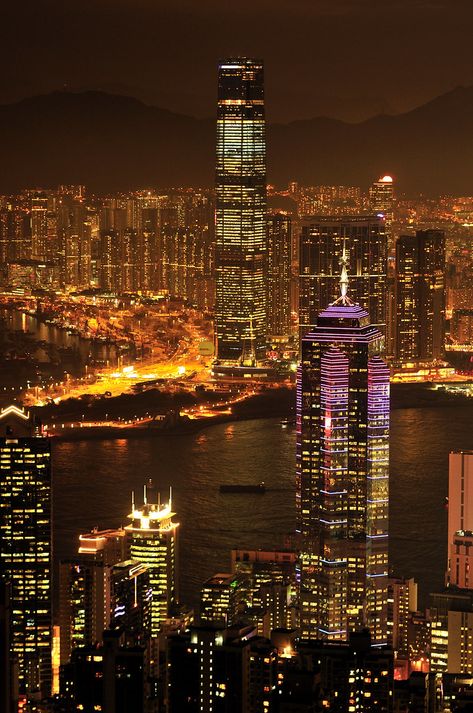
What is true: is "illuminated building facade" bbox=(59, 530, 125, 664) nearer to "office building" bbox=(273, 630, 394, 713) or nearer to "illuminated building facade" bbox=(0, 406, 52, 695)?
"illuminated building facade" bbox=(0, 406, 52, 695)

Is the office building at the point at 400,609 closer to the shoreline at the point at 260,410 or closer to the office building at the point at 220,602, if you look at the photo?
the office building at the point at 220,602

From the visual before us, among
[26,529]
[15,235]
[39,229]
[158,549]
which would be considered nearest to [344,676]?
[26,529]

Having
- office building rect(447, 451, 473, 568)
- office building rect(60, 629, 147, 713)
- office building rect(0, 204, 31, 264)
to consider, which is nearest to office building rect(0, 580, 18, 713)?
office building rect(60, 629, 147, 713)

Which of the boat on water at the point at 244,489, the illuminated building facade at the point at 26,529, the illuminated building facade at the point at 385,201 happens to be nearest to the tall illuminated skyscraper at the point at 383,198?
the illuminated building facade at the point at 385,201

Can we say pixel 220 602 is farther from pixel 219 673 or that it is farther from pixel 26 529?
pixel 219 673

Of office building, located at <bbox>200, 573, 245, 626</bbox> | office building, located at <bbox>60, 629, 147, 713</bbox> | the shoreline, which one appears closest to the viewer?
office building, located at <bbox>60, 629, 147, 713</bbox>

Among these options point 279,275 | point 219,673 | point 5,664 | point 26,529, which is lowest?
point 219,673

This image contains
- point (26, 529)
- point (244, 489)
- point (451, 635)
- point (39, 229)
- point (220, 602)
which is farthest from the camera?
point (39, 229)
